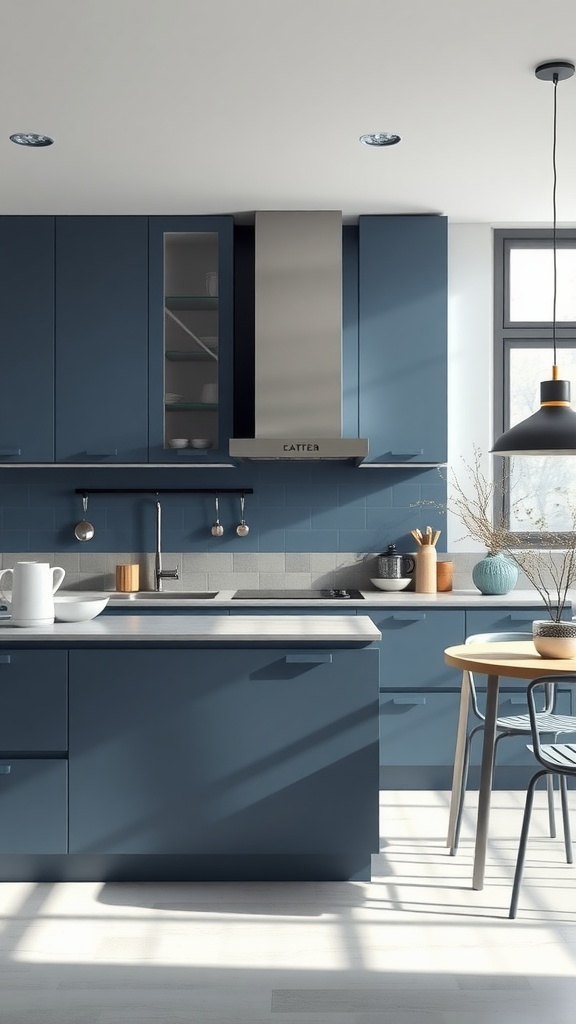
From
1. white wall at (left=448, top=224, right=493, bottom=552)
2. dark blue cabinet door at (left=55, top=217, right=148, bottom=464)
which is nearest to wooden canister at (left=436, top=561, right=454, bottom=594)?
white wall at (left=448, top=224, right=493, bottom=552)

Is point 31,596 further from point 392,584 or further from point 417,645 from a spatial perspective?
point 392,584

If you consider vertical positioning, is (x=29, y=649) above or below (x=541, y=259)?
below

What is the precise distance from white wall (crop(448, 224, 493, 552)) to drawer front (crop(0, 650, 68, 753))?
2.54 meters

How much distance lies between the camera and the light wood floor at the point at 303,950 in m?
2.43

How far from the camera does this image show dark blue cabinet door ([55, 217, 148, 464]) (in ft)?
15.8

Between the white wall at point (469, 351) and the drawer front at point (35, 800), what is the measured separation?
2.62 metres

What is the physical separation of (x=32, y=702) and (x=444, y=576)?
2.40 m

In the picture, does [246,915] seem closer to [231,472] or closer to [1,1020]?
[1,1020]

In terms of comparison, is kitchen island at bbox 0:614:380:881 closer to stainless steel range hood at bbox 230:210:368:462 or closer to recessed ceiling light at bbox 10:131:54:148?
stainless steel range hood at bbox 230:210:368:462

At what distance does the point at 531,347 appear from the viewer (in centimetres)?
518

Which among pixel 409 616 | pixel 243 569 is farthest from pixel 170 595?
pixel 409 616

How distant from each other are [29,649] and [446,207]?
2.96m

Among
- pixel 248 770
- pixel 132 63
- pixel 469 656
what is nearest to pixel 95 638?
pixel 248 770

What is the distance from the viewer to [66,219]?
15.8 ft
